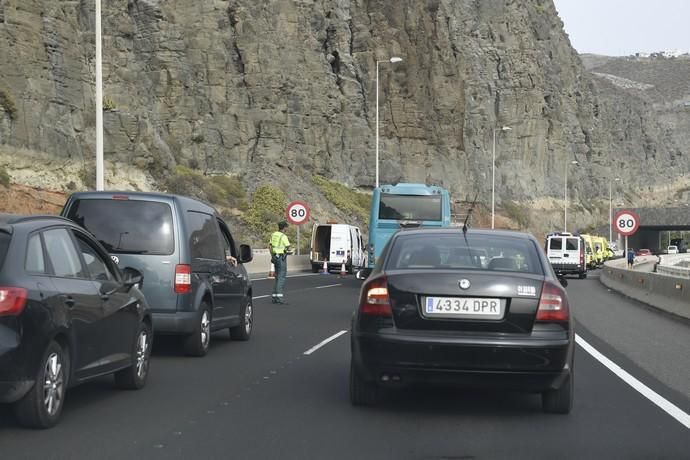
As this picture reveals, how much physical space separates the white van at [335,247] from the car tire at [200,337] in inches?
1277

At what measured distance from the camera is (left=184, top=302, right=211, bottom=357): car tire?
12.8 metres

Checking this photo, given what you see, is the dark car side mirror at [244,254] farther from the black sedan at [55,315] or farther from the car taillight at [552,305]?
the car taillight at [552,305]

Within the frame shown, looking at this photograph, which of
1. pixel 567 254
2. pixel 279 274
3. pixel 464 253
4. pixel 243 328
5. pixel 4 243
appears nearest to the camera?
pixel 4 243

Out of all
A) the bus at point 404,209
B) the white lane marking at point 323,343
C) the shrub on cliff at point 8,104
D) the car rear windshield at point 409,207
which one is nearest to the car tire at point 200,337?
the white lane marking at point 323,343

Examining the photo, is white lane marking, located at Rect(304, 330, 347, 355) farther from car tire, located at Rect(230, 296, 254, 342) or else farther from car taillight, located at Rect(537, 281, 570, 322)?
car taillight, located at Rect(537, 281, 570, 322)

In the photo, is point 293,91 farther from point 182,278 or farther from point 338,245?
point 182,278

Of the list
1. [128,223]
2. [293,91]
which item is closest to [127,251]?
[128,223]

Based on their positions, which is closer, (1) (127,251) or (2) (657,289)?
(1) (127,251)

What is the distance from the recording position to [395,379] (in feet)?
28.5

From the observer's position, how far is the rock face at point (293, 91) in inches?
1898

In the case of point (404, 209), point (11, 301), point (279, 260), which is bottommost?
point (279, 260)

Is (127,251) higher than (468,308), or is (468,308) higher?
(127,251)

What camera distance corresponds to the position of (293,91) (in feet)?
237

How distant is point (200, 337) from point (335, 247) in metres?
33.5
